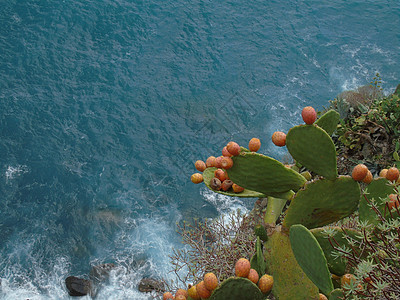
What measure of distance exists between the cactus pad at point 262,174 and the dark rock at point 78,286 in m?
7.69

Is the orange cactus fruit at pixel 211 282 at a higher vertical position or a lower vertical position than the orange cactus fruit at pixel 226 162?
lower

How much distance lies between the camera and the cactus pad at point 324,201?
12.5 feet

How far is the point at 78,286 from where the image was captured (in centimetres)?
1052

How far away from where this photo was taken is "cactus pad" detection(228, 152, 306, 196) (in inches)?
154

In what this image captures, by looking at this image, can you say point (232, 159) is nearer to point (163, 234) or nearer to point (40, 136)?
point (163, 234)

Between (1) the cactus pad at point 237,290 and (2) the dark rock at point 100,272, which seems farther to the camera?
(2) the dark rock at point 100,272

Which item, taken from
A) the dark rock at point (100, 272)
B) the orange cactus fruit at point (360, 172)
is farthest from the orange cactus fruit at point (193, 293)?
the dark rock at point (100, 272)

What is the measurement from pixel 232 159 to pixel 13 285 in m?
8.75

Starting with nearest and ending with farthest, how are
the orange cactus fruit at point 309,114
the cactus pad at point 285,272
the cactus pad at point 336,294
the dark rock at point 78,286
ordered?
the cactus pad at point 336,294
the orange cactus fruit at point 309,114
the cactus pad at point 285,272
the dark rock at point 78,286

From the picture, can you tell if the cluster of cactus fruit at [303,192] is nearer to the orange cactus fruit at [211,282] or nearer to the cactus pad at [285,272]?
the cactus pad at [285,272]

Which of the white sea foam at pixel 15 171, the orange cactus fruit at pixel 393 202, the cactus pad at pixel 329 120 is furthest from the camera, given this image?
the white sea foam at pixel 15 171

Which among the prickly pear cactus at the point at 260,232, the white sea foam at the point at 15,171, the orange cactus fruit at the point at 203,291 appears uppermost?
the prickly pear cactus at the point at 260,232

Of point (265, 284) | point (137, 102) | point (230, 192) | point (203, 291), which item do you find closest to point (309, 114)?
point (230, 192)

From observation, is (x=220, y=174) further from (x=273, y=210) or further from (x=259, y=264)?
(x=259, y=264)
